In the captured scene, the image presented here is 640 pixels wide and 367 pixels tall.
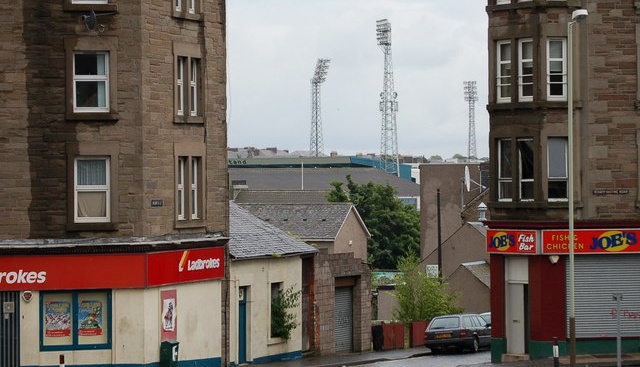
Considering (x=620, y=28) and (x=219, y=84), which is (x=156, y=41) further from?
(x=620, y=28)

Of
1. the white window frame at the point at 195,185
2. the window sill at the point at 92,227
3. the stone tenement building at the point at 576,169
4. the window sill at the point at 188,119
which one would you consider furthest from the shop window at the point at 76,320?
the stone tenement building at the point at 576,169

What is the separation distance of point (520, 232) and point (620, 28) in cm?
669

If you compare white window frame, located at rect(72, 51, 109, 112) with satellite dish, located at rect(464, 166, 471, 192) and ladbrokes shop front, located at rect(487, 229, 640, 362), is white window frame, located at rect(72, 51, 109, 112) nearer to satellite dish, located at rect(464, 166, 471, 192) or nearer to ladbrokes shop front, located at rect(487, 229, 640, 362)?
ladbrokes shop front, located at rect(487, 229, 640, 362)

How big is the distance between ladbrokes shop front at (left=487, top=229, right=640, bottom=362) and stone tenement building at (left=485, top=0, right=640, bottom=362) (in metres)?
0.03

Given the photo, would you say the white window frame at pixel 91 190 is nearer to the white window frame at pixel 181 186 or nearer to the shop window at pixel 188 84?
the white window frame at pixel 181 186

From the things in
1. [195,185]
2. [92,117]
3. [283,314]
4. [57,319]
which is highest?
[92,117]

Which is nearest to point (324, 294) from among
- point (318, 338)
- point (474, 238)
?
point (318, 338)

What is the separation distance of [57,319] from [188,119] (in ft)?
22.1

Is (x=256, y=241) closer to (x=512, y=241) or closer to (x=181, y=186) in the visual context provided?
(x=181, y=186)

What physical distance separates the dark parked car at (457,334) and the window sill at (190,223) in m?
13.4

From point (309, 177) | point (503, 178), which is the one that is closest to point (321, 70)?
point (309, 177)

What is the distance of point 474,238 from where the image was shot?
77062 millimetres

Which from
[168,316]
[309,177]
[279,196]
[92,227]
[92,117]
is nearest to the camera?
[92,227]

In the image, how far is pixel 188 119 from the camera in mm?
39719
